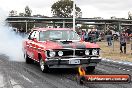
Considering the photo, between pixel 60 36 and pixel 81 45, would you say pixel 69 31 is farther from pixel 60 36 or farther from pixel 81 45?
pixel 81 45

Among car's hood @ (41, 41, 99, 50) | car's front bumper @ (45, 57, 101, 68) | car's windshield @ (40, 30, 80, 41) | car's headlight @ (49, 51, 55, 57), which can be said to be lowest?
car's front bumper @ (45, 57, 101, 68)

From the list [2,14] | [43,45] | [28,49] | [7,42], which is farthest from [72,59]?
[2,14]

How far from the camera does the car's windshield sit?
13742 millimetres

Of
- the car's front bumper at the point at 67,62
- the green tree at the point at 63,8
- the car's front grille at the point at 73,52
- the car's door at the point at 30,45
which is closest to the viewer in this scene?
the car's front bumper at the point at 67,62

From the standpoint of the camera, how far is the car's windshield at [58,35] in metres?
13.7

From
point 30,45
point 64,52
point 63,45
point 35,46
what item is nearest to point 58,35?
point 35,46

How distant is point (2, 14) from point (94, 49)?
64.6 feet

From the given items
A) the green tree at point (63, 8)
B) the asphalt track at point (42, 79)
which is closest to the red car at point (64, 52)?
the asphalt track at point (42, 79)

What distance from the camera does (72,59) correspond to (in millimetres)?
12289

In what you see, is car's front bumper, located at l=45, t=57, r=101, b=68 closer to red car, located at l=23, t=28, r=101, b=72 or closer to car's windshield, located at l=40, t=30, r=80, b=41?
red car, located at l=23, t=28, r=101, b=72

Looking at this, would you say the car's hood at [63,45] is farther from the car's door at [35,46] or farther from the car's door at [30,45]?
the car's door at [30,45]

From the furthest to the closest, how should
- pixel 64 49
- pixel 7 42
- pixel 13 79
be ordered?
pixel 7 42 < pixel 64 49 < pixel 13 79

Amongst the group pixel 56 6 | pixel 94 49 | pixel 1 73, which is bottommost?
pixel 1 73

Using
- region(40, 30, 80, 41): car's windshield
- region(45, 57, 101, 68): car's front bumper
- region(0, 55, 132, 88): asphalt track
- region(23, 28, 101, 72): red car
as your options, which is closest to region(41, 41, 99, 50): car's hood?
region(23, 28, 101, 72): red car
